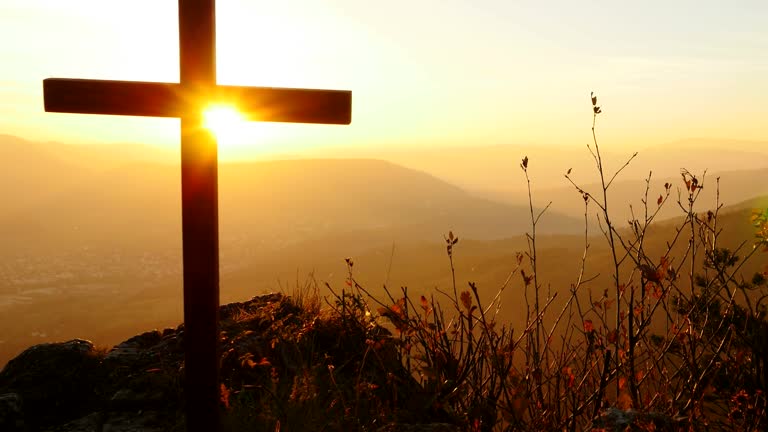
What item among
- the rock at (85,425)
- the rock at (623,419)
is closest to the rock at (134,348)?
the rock at (85,425)

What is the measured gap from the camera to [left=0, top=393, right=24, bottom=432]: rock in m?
4.70

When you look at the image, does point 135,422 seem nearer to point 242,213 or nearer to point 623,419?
point 623,419

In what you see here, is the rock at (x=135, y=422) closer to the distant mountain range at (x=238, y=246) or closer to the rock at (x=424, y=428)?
the rock at (x=424, y=428)

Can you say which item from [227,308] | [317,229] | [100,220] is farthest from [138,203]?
[227,308]

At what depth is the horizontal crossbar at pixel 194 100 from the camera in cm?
382

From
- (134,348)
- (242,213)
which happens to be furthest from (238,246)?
(134,348)

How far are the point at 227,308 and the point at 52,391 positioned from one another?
163 cm

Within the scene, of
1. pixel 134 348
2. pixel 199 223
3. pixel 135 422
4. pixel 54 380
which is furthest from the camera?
pixel 134 348

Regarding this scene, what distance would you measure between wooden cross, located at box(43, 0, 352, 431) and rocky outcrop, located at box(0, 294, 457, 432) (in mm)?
283

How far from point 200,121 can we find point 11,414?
8.91 ft

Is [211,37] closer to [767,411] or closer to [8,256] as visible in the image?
[767,411]

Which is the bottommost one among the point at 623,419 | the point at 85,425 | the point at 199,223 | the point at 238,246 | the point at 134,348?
the point at 238,246

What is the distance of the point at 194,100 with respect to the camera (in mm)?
3811

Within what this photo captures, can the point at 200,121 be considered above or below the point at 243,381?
above
